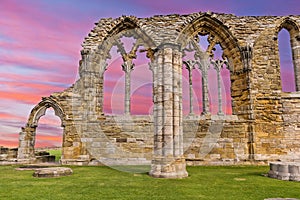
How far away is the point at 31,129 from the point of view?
10766 millimetres

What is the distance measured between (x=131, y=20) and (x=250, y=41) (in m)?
5.39

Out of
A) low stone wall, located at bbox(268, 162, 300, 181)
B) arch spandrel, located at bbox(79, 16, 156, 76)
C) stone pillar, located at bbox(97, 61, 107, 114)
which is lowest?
Result: low stone wall, located at bbox(268, 162, 300, 181)

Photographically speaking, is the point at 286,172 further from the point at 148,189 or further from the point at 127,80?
the point at 127,80

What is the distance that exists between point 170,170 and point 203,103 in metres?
5.17

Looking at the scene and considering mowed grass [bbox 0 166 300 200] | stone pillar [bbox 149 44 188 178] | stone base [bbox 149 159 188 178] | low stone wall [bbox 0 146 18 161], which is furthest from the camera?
low stone wall [bbox 0 146 18 161]

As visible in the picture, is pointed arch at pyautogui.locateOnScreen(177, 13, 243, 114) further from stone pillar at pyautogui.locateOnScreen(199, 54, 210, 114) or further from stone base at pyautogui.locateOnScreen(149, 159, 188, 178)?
stone base at pyautogui.locateOnScreen(149, 159, 188, 178)

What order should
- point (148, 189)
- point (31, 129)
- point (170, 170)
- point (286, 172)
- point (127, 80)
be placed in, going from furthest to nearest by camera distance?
point (31, 129) < point (127, 80) < point (170, 170) < point (286, 172) < point (148, 189)

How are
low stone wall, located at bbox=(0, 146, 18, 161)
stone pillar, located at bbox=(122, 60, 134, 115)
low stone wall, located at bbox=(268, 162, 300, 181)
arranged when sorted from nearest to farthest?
low stone wall, located at bbox=(268, 162, 300, 181)
stone pillar, located at bbox=(122, 60, 134, 115)
low stone wall, located at bbox=(0, 146, 18, 161)

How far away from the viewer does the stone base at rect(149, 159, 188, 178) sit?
19.1ft

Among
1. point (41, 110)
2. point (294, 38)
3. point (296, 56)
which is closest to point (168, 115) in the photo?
point (41, 110)

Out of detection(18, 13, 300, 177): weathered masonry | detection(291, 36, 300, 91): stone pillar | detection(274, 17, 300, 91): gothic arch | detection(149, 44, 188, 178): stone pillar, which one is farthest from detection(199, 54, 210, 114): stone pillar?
detection(149, 44, 188, 178): stone pillar

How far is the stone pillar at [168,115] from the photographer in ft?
19.5

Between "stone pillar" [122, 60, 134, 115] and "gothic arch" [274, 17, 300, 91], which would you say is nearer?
"stone pillar" [122, 60, 134, 115]

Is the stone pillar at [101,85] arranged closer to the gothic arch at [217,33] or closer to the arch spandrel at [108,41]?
the arch spandrel at [108,41]
